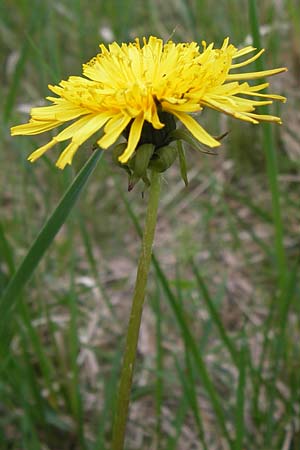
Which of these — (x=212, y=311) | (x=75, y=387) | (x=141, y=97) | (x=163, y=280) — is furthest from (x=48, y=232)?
(x=75, y=387)

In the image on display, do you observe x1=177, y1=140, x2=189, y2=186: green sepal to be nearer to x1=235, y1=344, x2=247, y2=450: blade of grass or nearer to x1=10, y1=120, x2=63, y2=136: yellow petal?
x1=10, y1=120, x2=63, y2=136: yellow petal

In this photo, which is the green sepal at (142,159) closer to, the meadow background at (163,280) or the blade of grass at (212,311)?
the meadow background at (163,280)

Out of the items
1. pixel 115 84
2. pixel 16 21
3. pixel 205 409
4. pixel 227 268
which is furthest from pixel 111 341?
pixel 16 21

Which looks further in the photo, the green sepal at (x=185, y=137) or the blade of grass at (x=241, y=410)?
the blade of grass at (x=241, y=410)

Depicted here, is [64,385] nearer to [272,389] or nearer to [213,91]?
[272,389]

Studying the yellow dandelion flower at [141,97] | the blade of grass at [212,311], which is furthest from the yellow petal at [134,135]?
the blade of grass at [212,311]

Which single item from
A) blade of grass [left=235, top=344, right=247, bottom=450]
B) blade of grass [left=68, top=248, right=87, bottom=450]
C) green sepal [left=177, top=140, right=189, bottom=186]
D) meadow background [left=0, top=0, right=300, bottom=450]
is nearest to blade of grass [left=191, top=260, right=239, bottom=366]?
meadow background [left=0, top=0, right=300, bottom=450]
